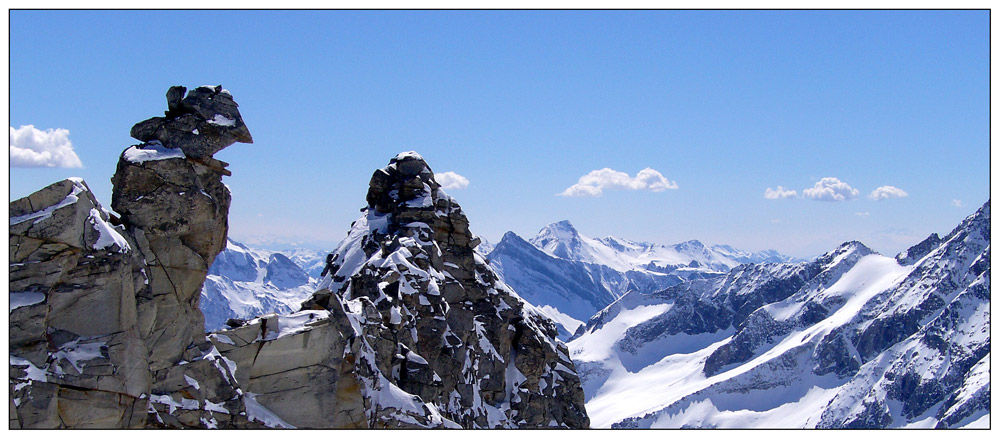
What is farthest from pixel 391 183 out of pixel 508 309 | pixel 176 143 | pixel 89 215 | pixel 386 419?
pixel 89 215

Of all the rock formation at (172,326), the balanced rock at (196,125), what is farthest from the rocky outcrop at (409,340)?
the balanced rock at (196,125)

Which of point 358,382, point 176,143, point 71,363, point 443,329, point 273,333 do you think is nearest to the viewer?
point 71,363

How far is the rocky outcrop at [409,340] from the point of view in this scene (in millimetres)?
42906

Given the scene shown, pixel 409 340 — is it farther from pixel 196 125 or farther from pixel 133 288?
pixel 133 288

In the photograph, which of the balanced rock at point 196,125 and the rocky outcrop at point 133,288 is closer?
the rocky outcrop at point 133,288

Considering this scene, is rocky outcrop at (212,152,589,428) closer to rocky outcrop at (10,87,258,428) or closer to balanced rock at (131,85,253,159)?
rocky outcrop at (10,87,258,428)

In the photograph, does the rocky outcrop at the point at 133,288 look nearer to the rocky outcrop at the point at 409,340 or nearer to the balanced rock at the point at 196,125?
the balanced rock at the point at 196,125

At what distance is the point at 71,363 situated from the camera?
32.5 metres

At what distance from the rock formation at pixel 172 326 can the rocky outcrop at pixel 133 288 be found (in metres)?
0.05

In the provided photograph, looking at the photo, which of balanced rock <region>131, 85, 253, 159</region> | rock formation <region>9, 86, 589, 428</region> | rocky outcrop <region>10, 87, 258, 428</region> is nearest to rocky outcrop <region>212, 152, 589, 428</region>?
rock formation <region>9, 86, 589, 428</region>

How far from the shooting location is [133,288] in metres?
Answer: 34.9

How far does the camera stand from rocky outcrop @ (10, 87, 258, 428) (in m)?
32.1

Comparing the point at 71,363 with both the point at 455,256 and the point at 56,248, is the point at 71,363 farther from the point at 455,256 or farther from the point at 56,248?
the point at 455,256
